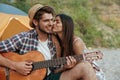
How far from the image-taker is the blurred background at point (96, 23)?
1179 centimetres

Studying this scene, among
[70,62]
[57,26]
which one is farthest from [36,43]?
[70,62]

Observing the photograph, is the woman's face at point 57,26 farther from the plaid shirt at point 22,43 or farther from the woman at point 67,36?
Result: the plaid shirt at point 22,43

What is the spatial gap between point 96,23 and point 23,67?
10898 mm

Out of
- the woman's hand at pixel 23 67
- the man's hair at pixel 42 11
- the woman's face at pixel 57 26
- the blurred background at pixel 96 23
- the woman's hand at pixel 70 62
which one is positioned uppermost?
the man's hair at pixel 42 11

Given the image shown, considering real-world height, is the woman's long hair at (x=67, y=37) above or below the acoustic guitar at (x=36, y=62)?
above

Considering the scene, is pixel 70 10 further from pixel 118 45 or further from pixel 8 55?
pixel 8 55

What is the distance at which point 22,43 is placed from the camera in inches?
196

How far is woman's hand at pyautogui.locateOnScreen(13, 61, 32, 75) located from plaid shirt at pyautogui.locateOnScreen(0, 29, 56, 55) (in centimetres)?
17

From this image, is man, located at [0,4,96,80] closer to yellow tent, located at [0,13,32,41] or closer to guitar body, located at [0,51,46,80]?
guitar body, located at [0,51,46,80]

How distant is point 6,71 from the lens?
4.94m

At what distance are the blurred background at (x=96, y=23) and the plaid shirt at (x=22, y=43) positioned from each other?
4.66 meters

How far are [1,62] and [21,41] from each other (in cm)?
31

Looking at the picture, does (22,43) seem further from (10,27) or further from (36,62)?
(10,27)

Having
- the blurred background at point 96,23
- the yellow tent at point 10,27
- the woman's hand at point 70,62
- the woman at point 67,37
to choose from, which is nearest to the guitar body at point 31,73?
the woman at point 67,37
